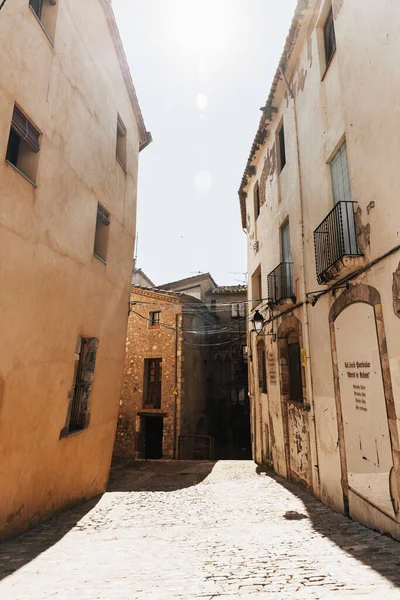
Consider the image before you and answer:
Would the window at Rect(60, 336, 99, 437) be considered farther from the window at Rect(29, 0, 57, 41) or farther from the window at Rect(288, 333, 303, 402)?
the window at Rect(29, 0, 57, 41)

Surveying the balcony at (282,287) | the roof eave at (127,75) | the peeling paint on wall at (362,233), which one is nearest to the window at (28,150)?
the peeling paint on wall at (362,233)

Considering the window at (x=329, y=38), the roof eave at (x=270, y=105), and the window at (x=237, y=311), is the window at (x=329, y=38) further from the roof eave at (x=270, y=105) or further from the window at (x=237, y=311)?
the window at (x=237, y=311)

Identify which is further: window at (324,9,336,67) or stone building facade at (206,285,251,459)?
stone building facade at (206,285,251,459)

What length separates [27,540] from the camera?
4836 millimetres

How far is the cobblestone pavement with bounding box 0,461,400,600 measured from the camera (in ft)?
10.4

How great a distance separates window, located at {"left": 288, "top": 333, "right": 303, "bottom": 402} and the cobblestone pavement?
2.48 m

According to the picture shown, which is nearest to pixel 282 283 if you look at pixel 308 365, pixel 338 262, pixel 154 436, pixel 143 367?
pixel 308 365

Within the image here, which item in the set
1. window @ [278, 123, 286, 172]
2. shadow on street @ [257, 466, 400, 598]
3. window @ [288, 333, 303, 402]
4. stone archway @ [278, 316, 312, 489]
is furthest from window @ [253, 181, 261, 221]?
shadow on street @ [257, 466, 400, 598]

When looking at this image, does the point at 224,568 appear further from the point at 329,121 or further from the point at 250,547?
the point at 329,121

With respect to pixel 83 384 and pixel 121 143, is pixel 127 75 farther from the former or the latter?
pixel 83 384

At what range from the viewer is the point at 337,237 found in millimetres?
6105

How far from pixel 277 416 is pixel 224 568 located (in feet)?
23.1

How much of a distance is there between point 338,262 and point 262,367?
7643mm

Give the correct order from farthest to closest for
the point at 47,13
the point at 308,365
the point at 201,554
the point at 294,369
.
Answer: the point at 294,369
the point at 308,365
the point at 47,13
the point at 201,554
